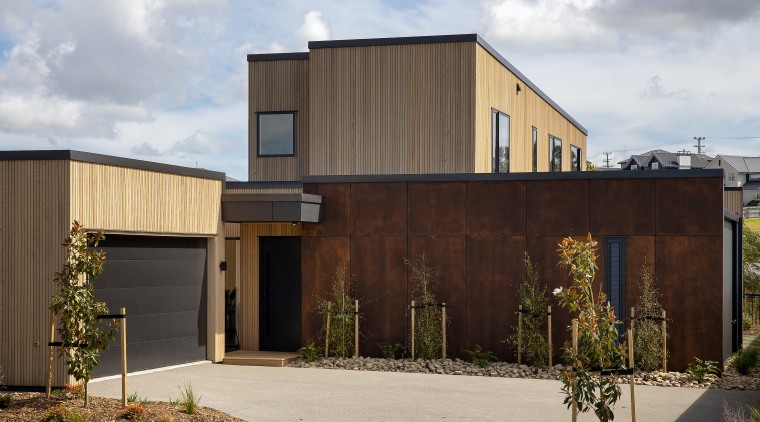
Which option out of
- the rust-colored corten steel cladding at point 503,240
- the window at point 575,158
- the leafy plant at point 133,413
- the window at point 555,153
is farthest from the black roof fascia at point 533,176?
the window at point 575,158

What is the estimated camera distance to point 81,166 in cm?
1526

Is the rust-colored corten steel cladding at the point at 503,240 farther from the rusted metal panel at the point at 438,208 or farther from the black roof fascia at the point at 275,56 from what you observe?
the black roof fascia at the point at 275,56

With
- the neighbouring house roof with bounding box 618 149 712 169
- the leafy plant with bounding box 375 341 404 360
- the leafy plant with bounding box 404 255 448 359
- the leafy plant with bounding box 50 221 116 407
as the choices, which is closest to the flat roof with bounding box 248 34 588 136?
the leafy plant with bounding box 404 255 448 359

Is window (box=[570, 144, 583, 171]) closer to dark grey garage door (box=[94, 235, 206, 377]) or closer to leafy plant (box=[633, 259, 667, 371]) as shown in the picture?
leafy plant (box=[633, 259, 667, 371])

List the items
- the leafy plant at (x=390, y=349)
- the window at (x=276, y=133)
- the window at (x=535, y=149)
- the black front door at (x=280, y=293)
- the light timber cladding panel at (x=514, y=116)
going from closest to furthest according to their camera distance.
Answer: the leafy plant at (x=390, y=349)
the black front door at (x=280, y=293)
the light timber cladding panel at (x=514, y=116)
the window at (x=276, y=133)
the window at (x=535, y=149)

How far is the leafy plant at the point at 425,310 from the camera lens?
18188mm

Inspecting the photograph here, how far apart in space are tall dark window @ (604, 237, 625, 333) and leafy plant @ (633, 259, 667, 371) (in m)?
0.30

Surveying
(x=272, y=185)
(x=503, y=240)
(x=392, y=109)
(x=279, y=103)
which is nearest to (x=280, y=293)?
(x=272, y=185)

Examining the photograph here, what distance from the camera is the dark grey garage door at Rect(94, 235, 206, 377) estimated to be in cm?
1619

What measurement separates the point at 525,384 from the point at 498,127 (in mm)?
9801

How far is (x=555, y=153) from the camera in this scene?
3170 centimetres

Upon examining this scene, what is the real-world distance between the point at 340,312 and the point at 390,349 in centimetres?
118

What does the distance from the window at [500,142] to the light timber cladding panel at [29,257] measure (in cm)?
1183

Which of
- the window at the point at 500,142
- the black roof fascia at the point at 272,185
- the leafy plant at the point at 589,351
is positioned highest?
the window at the point at 500,142
